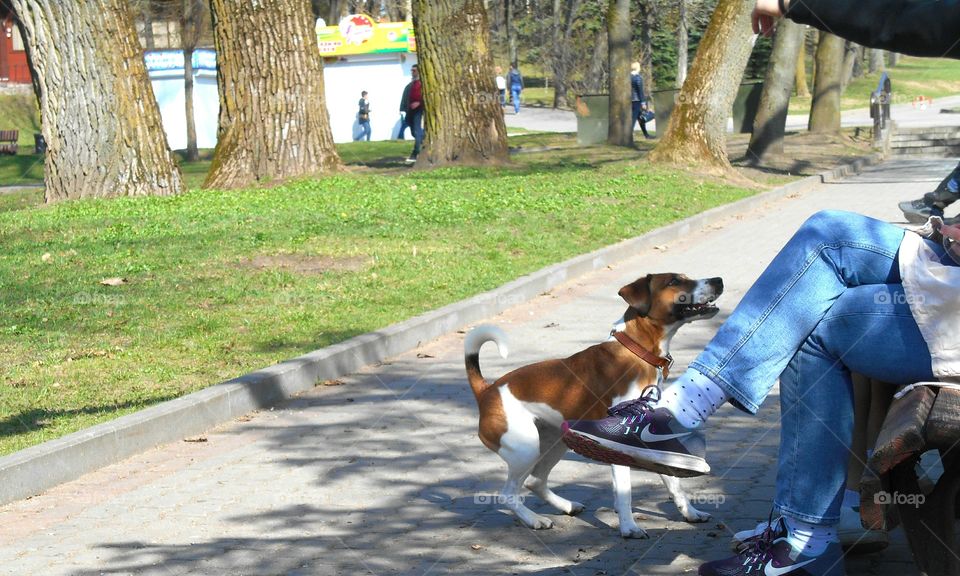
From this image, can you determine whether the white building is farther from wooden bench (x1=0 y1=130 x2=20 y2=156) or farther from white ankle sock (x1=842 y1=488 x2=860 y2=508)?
white ankle sock (x1=842 y1=488 x2=860 y2=508)

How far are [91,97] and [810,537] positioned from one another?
1370 centimetres

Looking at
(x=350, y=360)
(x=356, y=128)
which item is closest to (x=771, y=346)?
(x=350, y=360)

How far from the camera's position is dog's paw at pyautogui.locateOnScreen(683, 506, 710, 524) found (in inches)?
197

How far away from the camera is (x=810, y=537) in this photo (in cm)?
380

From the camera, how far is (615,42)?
28109mm

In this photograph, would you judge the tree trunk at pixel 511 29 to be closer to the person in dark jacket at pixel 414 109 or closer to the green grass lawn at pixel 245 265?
the person in dark jacket at pixel 414 109

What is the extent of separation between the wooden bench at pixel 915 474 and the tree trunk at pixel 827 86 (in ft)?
88.6

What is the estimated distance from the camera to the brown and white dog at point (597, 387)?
495 centimetres

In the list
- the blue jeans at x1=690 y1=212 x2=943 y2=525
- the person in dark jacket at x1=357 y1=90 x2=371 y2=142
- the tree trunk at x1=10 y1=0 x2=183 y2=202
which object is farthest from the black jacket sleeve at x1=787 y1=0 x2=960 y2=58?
the person in dark jacket at x1=357 y1=90 x2=371 y2=142

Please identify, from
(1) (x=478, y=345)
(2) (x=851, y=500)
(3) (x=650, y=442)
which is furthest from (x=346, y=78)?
(3) (x=650, y=442)

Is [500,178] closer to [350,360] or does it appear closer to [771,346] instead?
[350,360]

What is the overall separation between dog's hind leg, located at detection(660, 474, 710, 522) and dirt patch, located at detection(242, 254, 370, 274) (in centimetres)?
651

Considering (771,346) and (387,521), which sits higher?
(771,346)

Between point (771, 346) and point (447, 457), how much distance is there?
2.90m
